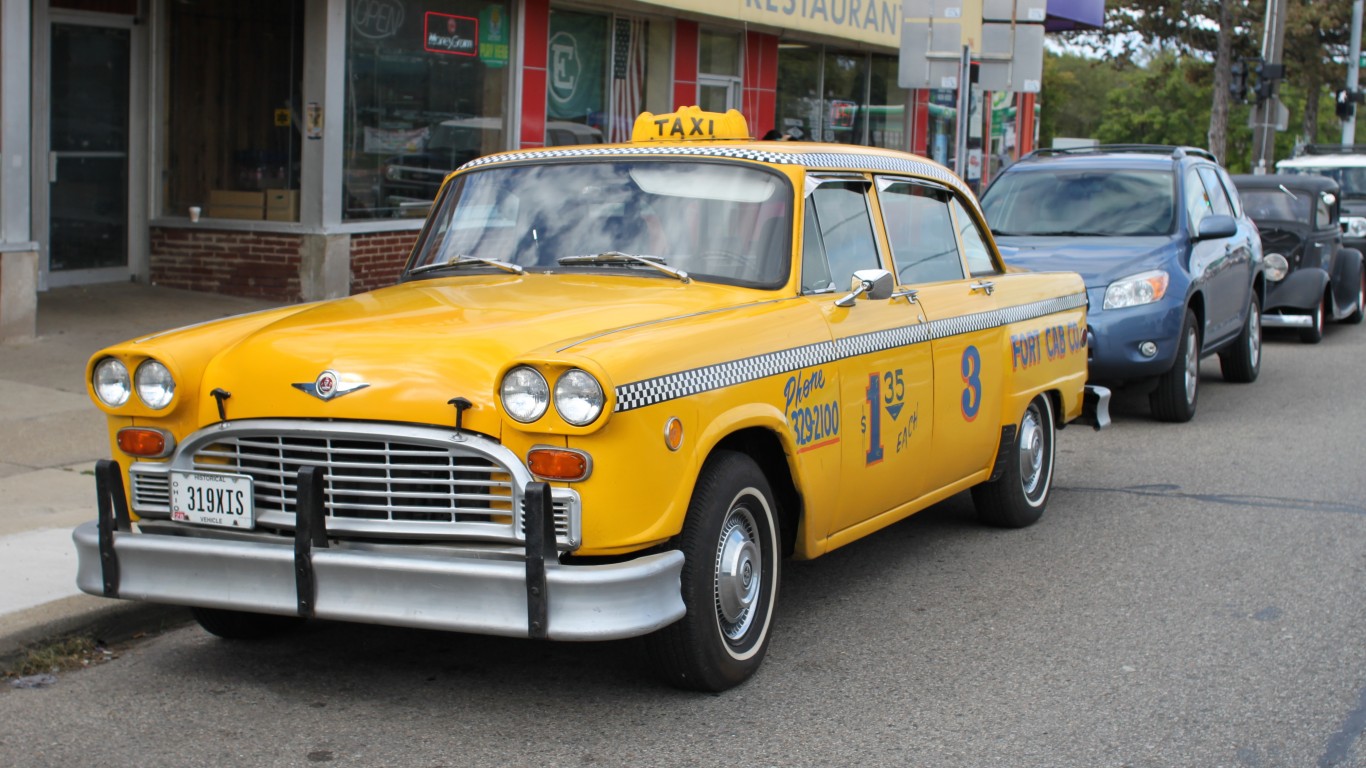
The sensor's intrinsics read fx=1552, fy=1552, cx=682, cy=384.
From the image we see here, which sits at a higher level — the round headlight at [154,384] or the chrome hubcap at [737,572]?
the round headlight at [154,384]

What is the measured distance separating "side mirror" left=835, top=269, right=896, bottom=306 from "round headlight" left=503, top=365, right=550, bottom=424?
1636 mm

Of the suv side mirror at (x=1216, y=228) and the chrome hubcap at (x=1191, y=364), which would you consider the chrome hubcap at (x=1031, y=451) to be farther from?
the suv side mirror at (x=1216, y=228)

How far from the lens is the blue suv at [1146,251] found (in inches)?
413

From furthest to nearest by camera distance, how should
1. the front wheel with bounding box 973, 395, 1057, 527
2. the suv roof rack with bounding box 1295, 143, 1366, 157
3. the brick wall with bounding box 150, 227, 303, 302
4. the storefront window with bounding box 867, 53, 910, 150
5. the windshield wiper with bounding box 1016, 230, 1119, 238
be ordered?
the storefront window with bounding box 867, 53, 910, 150
the suv roof rack with bounding box 1295, 143, 1366, 157
the brick wall with bounding box 150, 227, 303, 302
the windshield wiper with bounding box 1016, 230, 1119, 238
the front wheel with bounding box 973, 395, 1057, 527

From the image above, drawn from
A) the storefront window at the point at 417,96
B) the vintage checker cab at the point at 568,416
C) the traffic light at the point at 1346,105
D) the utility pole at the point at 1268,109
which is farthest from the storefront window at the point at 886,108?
the traffic light at the point at 1346,105

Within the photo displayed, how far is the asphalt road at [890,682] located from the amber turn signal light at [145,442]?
791mm

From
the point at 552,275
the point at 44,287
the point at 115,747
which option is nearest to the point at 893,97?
the point at 44,287

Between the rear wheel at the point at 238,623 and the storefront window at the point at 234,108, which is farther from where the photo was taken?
the storefront window at the point at 234,108

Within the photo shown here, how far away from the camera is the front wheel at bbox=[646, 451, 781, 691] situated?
4730 millimetres

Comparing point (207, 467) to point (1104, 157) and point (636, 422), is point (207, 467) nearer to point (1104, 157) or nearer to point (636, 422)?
point (636, 422)

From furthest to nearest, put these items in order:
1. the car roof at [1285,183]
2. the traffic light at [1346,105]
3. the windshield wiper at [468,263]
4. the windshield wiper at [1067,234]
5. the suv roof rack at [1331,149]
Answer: the traffic light at [1346,105]
the suv roof rack at [1331,149]
the car roof at [1285,183]
the windshield wiper at [1067,234]
the windshield wiper at [468,263]

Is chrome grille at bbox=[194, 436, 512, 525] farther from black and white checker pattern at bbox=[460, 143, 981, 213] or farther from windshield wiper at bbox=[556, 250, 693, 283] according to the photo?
black and white checker pattern at bbox=[460, 143, 981, 213]

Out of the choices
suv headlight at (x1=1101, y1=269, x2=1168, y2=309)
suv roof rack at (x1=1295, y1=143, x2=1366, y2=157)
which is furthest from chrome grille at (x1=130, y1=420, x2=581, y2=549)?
suv roof rack at (x1=1295, y1=143, x2=1366, y2=157)

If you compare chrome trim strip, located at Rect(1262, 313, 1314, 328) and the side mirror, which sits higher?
the side mirror
